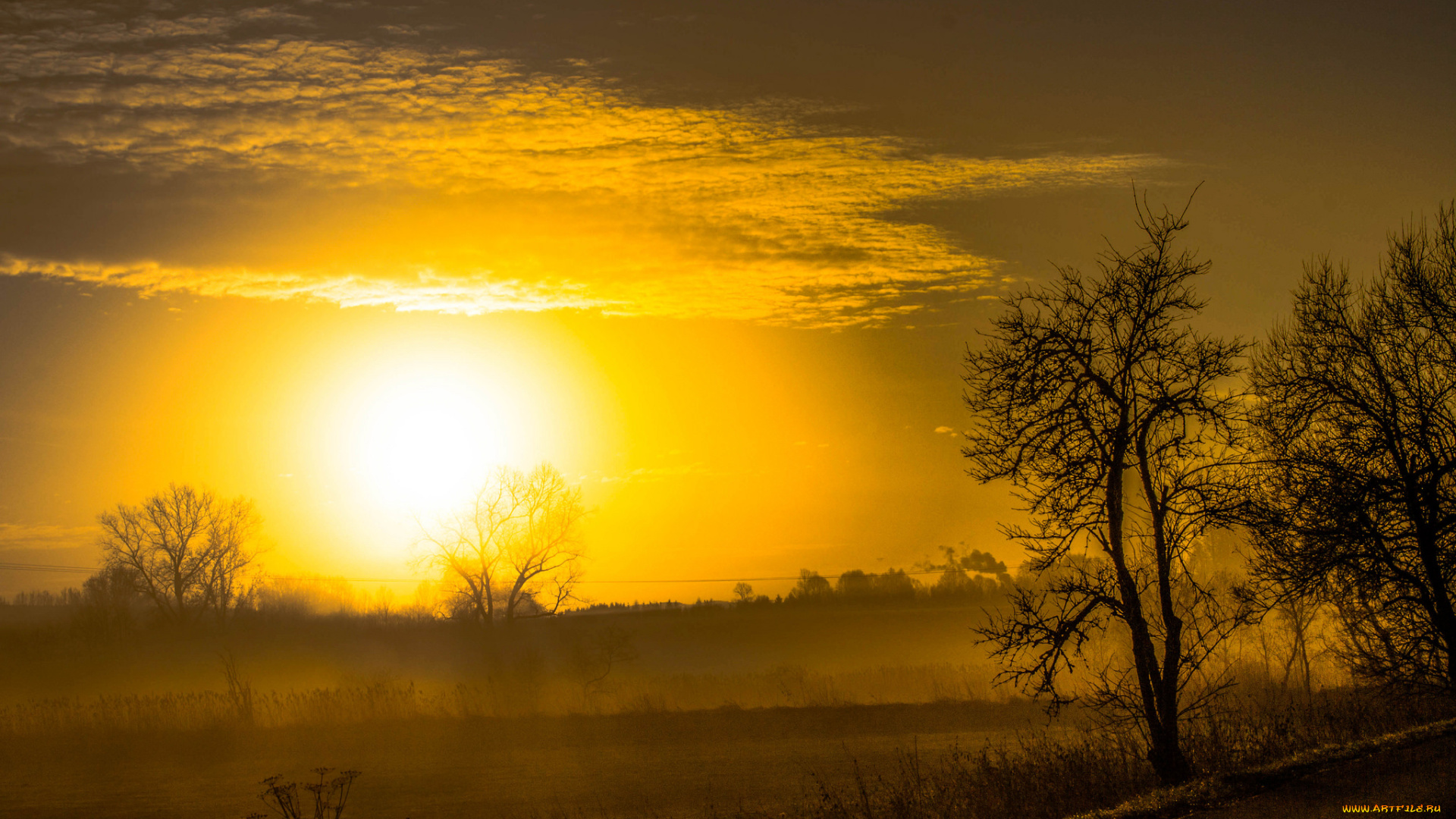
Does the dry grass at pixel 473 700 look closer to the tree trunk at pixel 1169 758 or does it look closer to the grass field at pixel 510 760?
the grass field at pixel 510 760

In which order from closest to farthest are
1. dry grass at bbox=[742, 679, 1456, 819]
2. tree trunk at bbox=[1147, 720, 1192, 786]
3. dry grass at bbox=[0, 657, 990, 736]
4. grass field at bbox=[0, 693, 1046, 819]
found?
tree trunk at bbox=[1147, 720, 1192, 786], dry grass at bbox=[742, 679, 1456, 819], grass field at bbox=[0, 693, 1046, 819], dry grass at bbox=[0, 657, 990, 736]

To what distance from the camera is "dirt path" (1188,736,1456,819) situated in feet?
31.2

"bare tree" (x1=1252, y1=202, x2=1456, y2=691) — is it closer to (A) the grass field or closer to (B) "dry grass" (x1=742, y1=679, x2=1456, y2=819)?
(B) "dry grass" (x1=742, y1=679, x2=1456, y2=819)

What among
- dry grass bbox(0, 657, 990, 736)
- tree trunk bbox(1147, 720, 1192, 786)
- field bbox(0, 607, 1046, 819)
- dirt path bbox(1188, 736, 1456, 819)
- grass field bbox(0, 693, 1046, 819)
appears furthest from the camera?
dry grass bbox(0, 657, 990, 736)

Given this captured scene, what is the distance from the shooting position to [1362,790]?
10.3 metres

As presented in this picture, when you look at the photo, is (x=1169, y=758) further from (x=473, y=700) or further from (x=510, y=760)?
(x=473, y=700)

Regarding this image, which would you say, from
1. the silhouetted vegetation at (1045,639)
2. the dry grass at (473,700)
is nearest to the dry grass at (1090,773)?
the silhouetted vegetation at (1045,639)

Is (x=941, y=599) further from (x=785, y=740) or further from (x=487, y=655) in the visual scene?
(x=785, y=740)

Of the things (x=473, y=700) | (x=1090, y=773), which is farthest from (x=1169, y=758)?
(x=473, y=700)

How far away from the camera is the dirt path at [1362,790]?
952 centimetres

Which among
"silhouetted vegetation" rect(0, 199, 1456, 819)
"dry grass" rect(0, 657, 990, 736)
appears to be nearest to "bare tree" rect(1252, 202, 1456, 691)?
"silhouetted vegetation" rect(0, 199, 1456, 819)

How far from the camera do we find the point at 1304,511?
22594mm

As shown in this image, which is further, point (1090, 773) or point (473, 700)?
point (473, 700)

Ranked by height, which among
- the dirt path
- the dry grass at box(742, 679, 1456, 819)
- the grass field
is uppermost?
the dirt path
